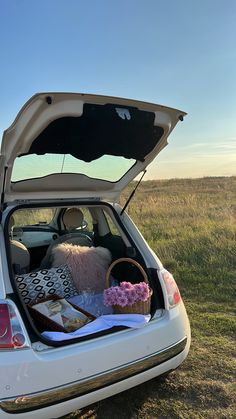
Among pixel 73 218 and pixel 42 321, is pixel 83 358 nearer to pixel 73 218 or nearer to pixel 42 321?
pixel 42 321

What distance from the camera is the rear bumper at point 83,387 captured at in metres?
2.16

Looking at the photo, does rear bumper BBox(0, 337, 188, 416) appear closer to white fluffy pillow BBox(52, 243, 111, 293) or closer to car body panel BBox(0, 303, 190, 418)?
car body panel BBox(0, 303, 190, 418)

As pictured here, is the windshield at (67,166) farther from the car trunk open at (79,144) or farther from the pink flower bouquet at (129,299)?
the pink flower bouquet at (129,299)

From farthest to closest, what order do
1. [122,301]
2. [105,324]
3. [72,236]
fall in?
[72,236] → [122,301] → [105,324]

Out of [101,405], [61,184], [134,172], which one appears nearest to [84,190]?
[61,184]

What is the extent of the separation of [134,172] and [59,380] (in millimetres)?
1983

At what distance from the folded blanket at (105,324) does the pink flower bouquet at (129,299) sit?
6 cm

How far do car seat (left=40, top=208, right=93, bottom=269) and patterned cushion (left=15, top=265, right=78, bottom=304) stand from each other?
35 centimetres

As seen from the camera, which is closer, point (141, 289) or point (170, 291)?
point (141, 289)

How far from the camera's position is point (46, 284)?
317cm

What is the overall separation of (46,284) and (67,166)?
936 mm

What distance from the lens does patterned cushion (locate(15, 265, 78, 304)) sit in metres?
3.05

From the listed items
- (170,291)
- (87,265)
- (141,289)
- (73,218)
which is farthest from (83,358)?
(73,218)

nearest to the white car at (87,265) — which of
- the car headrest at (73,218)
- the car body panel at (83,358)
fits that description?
the car body panel at (83,358)
